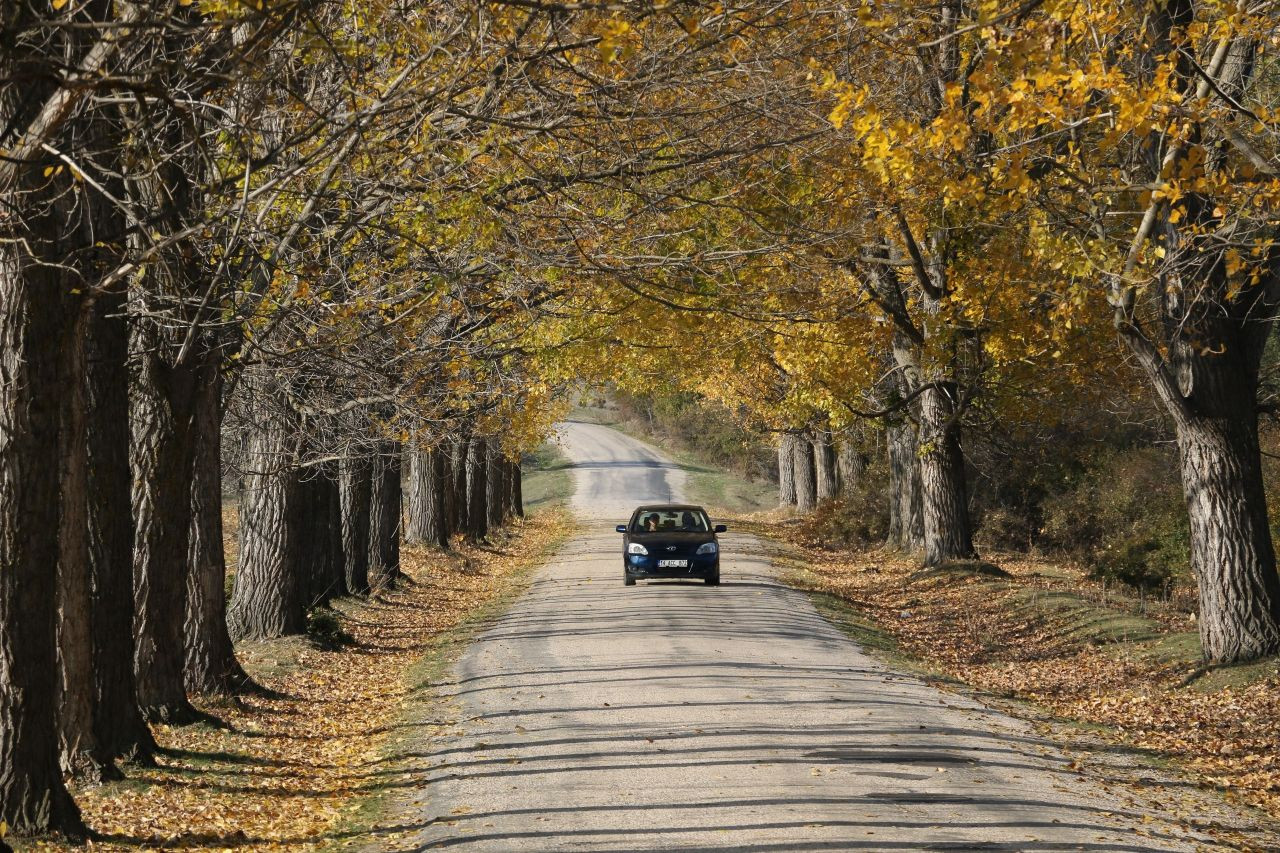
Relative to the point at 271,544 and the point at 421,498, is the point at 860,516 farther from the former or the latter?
the point at 271,544

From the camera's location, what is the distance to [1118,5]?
12.2m

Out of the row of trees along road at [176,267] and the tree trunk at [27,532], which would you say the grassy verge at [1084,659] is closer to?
the row of trees along road at [176,267]

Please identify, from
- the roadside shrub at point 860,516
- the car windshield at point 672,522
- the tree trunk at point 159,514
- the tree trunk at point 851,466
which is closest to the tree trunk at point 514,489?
the tree trunk at point 851,466

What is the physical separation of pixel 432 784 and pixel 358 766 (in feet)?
4.21

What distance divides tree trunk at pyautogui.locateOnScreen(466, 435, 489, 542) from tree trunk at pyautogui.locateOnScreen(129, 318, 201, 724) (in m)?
25.4

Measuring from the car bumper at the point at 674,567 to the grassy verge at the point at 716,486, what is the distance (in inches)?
1211

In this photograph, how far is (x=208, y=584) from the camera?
47.3ft

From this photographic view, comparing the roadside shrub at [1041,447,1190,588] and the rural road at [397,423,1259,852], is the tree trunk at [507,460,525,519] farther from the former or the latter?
the rural road at [397,423,1259,852]

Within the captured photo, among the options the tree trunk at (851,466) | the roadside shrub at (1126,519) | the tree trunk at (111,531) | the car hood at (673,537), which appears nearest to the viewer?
the tree trunk at (111,531)

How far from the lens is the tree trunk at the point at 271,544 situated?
17969 millimetres

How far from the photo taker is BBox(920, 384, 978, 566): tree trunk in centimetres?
2658

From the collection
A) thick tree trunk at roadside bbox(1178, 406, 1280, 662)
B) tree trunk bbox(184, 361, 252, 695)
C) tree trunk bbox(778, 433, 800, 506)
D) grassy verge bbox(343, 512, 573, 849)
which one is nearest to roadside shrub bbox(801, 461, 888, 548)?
tree trunk bbox(778, 433, 800, 506)

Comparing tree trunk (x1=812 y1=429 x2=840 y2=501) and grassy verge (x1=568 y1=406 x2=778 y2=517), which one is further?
Answer: grassy verge (x1=568 y1=406 x2=778 y2=517)

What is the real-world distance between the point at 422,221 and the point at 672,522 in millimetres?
16518
